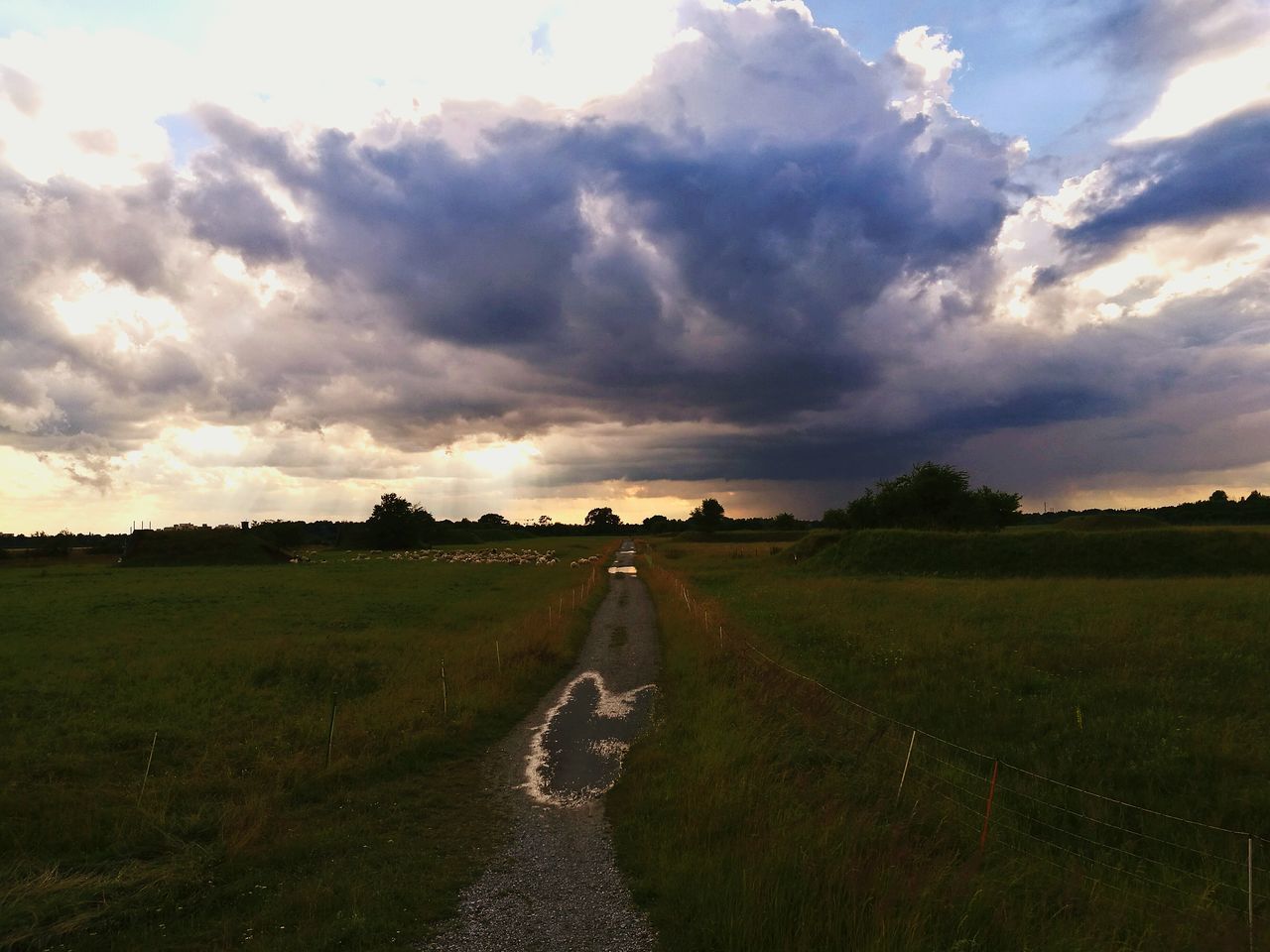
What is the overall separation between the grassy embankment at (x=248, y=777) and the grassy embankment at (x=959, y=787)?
335 cm

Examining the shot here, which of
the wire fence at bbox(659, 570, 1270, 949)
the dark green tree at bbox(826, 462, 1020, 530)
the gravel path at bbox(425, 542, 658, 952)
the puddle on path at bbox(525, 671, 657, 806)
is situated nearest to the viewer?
the gravel path at bbox(425, 542, 658, 952)

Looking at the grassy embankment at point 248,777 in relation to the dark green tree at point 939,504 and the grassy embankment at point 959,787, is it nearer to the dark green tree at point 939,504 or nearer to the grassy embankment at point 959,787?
the grassy embankment at point 959,787

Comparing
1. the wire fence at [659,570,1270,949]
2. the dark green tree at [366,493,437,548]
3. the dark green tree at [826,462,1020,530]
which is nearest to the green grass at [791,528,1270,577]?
the dark green tree at [826,462,1020,530]

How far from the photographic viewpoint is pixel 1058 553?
51.2 metres

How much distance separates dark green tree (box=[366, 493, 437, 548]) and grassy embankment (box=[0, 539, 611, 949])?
109 metres

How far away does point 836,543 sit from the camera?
208ft

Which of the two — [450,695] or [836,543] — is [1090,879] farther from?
[836,543]

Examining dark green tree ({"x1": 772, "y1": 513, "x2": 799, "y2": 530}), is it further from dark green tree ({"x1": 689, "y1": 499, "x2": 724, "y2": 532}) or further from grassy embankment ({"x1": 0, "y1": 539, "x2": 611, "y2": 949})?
grassy embankment ({"x1": 0, "y1": 539, "x2": 611, "y2": 949})

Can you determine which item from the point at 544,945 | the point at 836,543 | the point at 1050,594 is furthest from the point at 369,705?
the point at 836,543

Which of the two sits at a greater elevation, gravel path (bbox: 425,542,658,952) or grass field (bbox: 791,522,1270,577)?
grass field (bbox: 791,522,1270,577)

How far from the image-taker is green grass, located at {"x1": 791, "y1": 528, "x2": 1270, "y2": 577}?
4700 centimetres


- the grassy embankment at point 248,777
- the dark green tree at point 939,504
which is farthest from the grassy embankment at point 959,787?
the dark green tree at point 939,504

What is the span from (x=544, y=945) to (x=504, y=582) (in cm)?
5215

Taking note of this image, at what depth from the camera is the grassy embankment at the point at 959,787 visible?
7.44 meters
